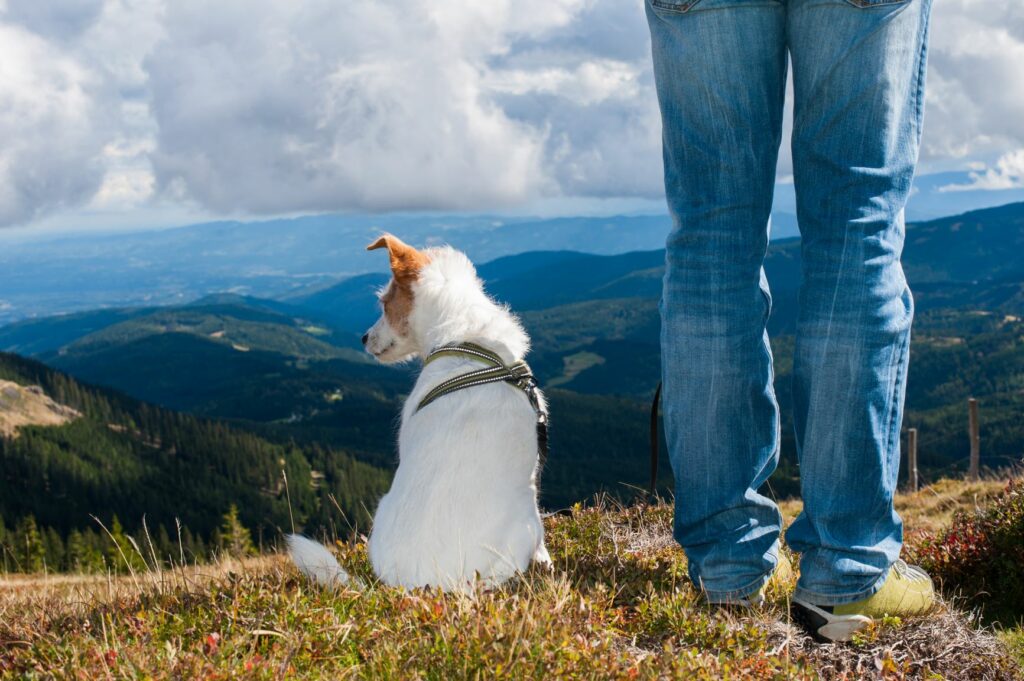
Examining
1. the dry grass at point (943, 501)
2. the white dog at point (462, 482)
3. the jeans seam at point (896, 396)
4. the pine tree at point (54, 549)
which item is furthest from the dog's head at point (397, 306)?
the pine tree at point (54, 549)

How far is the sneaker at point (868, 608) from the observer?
8.66ft

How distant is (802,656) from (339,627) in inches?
62.6

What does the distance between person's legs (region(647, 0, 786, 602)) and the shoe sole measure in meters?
0.25

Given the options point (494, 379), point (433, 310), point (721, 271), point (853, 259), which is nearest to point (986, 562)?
point (853, 259)

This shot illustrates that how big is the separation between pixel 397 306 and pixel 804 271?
2.63 meters

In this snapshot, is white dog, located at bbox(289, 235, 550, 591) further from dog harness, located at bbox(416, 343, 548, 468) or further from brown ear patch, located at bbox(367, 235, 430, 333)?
brown ear patch, located at bbox(367, 235, 430, 333)

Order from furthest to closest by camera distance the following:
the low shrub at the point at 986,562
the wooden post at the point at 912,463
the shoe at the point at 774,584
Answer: the wooden post at the point at 912,463 → the low shrub at the point at 986,562 → the shoe at the point at 774,584

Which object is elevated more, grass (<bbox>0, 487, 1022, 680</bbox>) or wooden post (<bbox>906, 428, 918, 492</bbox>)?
grass (<bbox>0, 487, 1022, 680</bbox>)

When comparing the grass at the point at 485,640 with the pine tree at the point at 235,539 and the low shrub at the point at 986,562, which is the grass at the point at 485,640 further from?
the pine tree at the point at 235,539

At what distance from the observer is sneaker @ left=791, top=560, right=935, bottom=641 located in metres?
2.64

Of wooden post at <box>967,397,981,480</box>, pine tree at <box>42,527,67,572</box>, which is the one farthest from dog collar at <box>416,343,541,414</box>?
pine tree at <box>42,527,67,572</box>

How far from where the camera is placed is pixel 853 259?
8.23 ft

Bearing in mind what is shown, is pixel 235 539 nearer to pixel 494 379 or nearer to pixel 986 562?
pixel 494 379

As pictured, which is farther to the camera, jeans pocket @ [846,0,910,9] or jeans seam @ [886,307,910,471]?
jeans seam @ [886,307,910,471]
